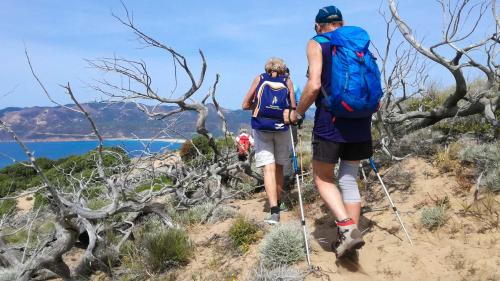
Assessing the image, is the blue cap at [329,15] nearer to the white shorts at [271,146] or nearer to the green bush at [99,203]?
the white shorts at [271,146]

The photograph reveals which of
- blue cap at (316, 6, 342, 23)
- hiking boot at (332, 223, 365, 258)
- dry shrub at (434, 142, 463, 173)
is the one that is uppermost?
blue cap at (316, 6, 342, 23)

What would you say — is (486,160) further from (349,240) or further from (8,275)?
(8,275)

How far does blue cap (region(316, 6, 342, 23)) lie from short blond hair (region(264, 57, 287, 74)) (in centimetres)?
120

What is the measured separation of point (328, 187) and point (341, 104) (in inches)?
31.8

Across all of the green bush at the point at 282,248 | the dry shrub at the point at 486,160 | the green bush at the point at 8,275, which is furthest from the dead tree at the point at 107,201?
the dry shrub at the point at 486,160

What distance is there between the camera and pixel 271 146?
202 inches

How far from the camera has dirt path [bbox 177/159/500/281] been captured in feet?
12.2

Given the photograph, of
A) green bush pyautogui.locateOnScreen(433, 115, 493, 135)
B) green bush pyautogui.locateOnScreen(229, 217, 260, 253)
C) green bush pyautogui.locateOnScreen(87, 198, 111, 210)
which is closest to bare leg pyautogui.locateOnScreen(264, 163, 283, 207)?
green bush pyautogui.locateOnScreen(229, 217, 260, 253)

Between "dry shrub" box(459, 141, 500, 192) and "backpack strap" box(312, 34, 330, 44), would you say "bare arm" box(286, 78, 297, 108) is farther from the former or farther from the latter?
"dry shrub" box(459, 141, 500, 192)

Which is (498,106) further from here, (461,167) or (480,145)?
(461,167)

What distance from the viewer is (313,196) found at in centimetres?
591

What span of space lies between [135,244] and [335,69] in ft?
10.9

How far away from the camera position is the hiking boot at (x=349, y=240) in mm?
3572

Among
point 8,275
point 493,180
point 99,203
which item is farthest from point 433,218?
point 99,203
